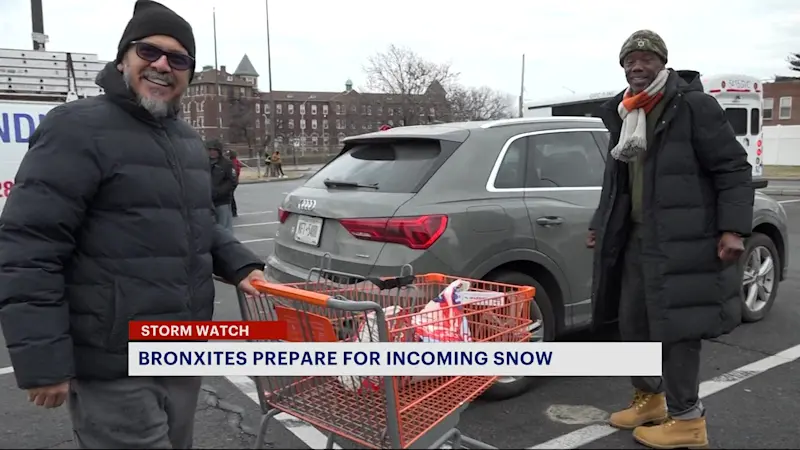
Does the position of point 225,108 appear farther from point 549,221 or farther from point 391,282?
point 391,282

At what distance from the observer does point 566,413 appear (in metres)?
3.79

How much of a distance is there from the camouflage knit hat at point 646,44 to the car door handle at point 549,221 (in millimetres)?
1263

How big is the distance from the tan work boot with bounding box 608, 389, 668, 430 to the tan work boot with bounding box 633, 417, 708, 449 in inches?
9.1

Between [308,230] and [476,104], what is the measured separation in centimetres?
5601

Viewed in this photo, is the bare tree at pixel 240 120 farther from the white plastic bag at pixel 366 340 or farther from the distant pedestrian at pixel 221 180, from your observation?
the white plastic bag at pixel 366 340

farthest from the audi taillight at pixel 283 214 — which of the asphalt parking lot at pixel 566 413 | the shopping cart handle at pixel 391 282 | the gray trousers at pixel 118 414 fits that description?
the gray trousers at pixel 118 414

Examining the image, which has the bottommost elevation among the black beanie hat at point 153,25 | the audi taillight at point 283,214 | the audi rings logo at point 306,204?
the audi taillight at point 283,214

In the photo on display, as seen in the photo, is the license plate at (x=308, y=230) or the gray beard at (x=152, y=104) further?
the license plate at (x=308, y=230)

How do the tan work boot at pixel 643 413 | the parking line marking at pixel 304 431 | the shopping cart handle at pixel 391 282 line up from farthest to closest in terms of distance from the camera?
1. the tan work boot at pixel 643 413
2. the parking line marking at pixel 304 431
3. the shopping cart handle at pixel 391 282

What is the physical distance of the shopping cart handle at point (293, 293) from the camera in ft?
7.19

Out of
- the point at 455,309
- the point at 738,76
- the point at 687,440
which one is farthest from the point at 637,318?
the point at 738,76

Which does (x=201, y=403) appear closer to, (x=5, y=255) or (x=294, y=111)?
(x=5, y=255)

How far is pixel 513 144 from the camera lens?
4320 mm

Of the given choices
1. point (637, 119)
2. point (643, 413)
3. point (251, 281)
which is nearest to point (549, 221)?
point (637, 119)
